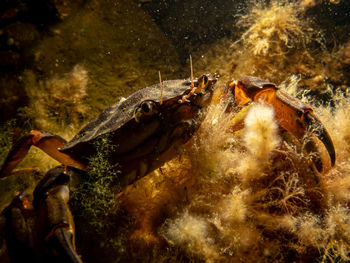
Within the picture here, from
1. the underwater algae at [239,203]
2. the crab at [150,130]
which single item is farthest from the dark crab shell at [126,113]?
the underwater algae at [239,203]

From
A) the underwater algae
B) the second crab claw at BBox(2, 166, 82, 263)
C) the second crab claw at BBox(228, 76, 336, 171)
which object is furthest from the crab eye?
the second crab claw at BBox(228, 76, 336, 171)

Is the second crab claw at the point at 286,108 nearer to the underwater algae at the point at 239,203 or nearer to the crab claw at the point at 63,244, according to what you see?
the underwater algae at the point at 239,203

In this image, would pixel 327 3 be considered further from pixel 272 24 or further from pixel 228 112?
pixel 228 112

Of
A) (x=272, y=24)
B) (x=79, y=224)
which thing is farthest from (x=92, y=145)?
(x=272, y=24)

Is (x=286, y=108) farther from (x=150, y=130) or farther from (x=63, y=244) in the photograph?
(x=63, y=244)

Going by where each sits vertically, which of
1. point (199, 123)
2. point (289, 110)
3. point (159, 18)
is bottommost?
point (289, 110)

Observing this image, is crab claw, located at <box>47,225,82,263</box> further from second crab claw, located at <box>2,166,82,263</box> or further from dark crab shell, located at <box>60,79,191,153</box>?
dark crab shell, located at <box>60,79,191,153</box>

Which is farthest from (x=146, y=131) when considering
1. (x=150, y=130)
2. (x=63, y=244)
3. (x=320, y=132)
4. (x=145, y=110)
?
(x=320, y=132)
